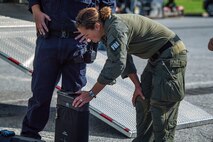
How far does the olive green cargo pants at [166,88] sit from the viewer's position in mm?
4285

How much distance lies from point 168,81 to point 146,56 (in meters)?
0.29

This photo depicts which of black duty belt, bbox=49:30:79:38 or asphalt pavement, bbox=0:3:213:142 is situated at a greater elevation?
black duty belt, bbox=49:30:79:38

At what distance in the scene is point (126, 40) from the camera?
4020 mm

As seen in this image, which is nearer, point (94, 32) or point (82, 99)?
point (94, 32)

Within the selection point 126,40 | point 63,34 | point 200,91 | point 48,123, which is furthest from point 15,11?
point 126,40

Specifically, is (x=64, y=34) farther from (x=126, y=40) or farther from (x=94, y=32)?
(x=126, y=40)

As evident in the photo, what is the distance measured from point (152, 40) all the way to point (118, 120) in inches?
62.6

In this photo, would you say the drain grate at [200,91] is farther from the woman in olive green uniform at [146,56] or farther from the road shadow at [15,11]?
the woman in olive green uniform at [146,56]

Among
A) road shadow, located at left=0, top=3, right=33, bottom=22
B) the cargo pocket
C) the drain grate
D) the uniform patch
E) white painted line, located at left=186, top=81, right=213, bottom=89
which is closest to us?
the uniform patch

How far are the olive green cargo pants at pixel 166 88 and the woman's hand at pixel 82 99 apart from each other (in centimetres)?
58

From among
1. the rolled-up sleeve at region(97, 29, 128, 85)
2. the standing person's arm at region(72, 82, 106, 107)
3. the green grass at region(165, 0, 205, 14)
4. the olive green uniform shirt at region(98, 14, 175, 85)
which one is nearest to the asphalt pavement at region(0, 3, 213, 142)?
the standing person's arm at region(72, 82, 106, 107)

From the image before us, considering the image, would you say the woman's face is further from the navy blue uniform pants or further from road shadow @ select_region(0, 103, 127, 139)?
road shadow @ select_region(0, 103, 127, 139)

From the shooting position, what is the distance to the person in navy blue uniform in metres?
4.71

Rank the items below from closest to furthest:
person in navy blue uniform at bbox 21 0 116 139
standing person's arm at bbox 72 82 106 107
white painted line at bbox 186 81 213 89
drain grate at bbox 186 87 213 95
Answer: standing person's arm at bbox 72 82 106 107 → person in navy blue uniform at bbox 21 0 116 139 → drain grate at bbox 186 87 213 95 → white painted line at bbox 186 81 213 89
